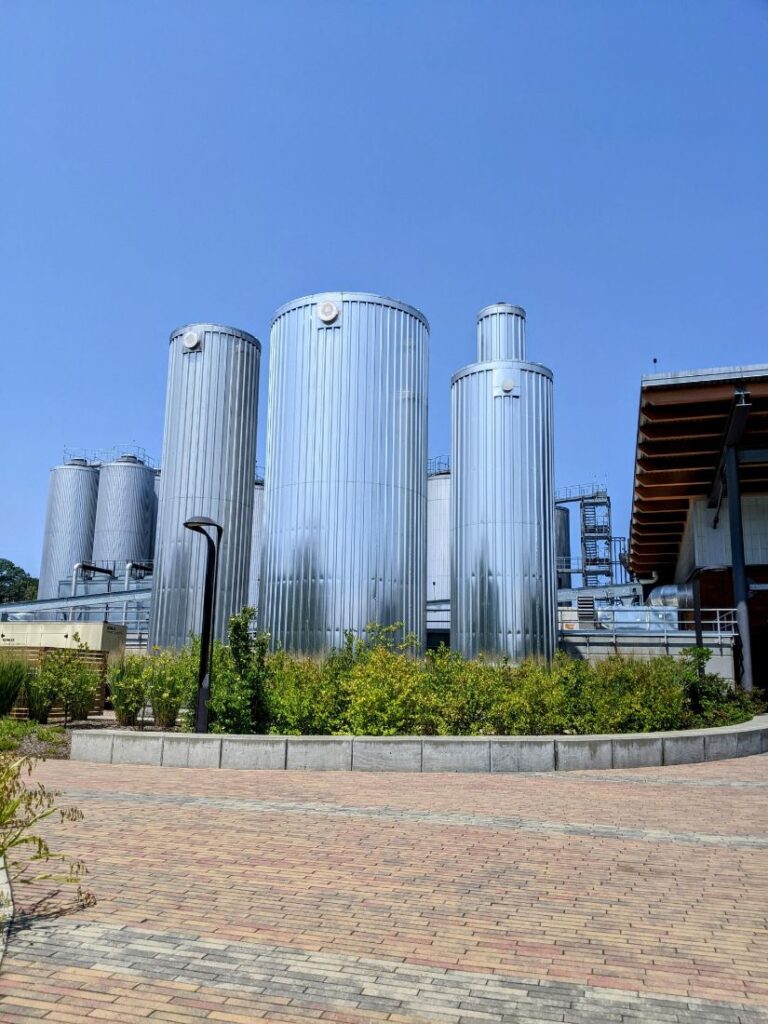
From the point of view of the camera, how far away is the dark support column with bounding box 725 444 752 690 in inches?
991

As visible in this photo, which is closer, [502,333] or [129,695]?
[129,695]

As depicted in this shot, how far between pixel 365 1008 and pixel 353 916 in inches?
51.4

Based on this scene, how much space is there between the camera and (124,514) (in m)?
53.1

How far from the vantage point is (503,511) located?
25.4 meters

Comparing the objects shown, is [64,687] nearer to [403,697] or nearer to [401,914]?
[403,697]

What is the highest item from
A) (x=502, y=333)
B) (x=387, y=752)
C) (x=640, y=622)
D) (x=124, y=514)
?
(x=502, y=333)

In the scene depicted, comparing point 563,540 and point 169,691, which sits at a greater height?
point 563,540

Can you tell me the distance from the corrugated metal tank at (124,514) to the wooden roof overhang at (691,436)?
3201 centimetres

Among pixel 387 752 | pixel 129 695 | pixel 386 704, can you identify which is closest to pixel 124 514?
pixel 129 695

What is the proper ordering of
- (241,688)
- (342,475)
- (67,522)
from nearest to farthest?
(241,688) → (342,475) → (67,522)

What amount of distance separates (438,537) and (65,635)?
2382 cm

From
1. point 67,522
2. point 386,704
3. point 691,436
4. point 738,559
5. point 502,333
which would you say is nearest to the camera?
point 386,704

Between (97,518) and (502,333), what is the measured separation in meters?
34.6

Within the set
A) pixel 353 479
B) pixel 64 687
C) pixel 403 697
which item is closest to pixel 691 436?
pixel 353 479
